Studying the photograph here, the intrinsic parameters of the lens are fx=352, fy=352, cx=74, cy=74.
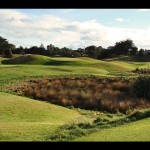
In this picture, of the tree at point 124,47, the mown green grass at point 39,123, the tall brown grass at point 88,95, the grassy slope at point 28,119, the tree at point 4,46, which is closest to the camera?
the mown green grass at point 39,123

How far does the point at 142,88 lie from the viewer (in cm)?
2144

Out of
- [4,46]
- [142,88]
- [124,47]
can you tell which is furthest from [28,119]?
[124,47]

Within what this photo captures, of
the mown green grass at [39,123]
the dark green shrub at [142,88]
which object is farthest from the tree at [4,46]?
the dark green shrub at [142,88]

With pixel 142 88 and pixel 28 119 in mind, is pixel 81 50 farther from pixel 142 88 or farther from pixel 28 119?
pixel 28 119

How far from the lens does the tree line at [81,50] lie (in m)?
79.0

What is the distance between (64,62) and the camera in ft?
166

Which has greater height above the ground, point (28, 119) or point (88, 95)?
point (28, 119)

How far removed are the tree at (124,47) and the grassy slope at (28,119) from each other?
75918 millimetres

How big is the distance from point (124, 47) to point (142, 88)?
234 ft

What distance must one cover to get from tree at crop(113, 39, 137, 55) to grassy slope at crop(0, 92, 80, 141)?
75.9m

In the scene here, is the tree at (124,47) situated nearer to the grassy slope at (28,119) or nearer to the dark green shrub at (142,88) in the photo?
the dark green shrub at (142,88)

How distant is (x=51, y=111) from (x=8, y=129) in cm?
661
